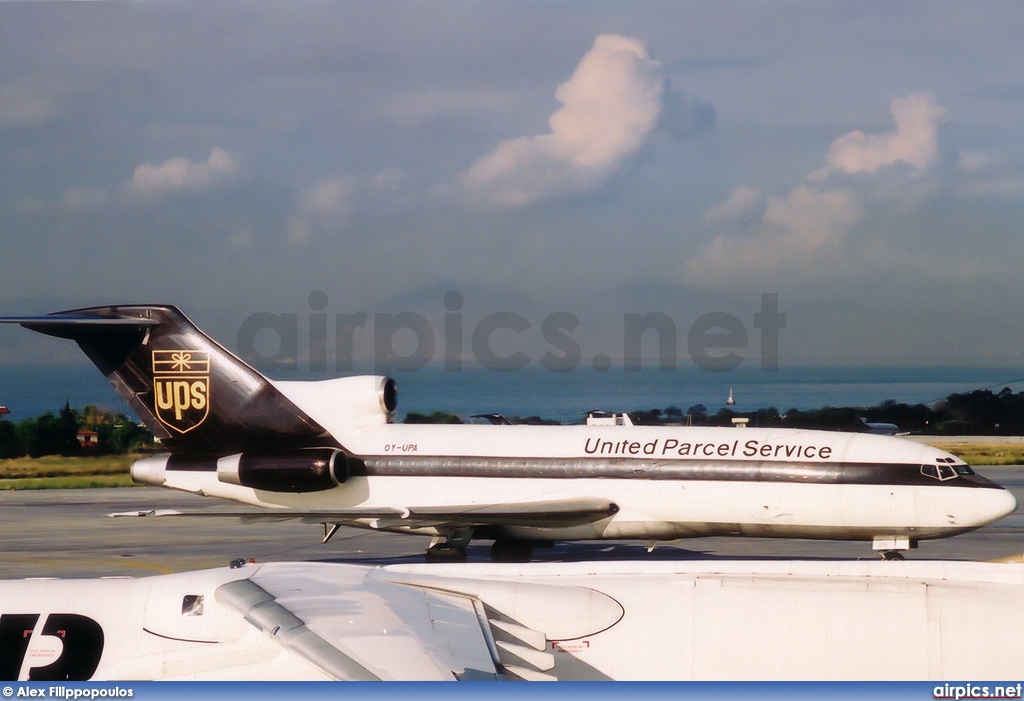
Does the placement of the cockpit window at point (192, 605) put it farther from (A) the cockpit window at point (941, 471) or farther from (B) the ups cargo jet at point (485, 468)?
(A) the cockpit window at point (941, 471)

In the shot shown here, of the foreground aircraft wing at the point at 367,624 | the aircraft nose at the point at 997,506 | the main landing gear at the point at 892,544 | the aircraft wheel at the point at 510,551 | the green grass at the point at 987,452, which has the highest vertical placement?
the foreground aircraft wing at the point at 367,624

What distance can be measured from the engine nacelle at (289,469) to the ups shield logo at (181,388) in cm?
127

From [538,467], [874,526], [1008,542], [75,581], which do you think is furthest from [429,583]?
[1008,542]

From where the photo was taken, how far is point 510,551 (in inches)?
765

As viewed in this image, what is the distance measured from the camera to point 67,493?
37438mm

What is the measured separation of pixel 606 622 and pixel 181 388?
12927mm

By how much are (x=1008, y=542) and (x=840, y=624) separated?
53.5 ft

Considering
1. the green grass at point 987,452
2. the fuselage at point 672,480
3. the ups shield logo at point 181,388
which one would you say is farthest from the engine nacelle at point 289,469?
the green grass at point 987,452

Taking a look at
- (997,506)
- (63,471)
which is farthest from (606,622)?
(63,471)

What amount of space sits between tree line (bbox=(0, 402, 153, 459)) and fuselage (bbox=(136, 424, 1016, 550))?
1539 centimetres

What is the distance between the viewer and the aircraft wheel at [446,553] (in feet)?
61.8

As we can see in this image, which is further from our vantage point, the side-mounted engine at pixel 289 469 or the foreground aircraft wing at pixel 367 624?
the side-mounted engine at pixel 289 469

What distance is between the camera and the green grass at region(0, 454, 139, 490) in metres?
36.7

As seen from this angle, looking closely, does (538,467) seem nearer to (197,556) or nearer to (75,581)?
(197,556)
